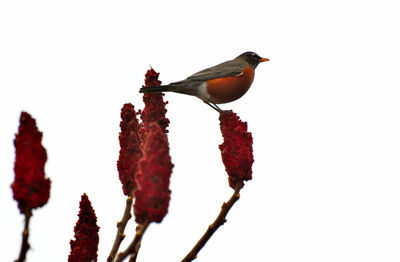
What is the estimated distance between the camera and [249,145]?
356 cm

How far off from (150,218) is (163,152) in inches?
14.1

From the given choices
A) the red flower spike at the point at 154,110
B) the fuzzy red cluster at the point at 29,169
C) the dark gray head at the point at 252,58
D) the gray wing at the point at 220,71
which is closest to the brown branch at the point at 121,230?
the red flower spike at the point at 154,110

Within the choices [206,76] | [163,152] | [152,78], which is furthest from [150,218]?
[206,76]

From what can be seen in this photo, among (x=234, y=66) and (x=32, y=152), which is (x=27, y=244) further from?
(x=234, y=66)

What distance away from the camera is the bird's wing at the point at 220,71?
6.14 m

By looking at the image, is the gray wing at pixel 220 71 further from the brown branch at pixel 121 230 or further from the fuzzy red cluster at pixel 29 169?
the fuzzy red cluster at pixel 29 169

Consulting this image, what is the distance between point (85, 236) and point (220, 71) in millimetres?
3929

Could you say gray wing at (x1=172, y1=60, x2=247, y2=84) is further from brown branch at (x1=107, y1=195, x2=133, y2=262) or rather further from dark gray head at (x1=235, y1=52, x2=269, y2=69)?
brown branch at (x1=107, y1=195, x2=133, y2=262)

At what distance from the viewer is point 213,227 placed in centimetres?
313

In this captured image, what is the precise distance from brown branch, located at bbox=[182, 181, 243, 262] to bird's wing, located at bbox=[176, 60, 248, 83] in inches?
120

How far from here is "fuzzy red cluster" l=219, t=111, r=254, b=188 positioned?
345cm

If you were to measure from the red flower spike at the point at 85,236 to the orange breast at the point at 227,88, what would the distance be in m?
3.38

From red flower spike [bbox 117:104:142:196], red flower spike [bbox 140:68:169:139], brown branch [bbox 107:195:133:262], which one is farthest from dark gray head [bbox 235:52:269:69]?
brown branch [bbox 107:195:133:262]

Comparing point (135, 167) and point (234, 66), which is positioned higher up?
point (234, 66)
